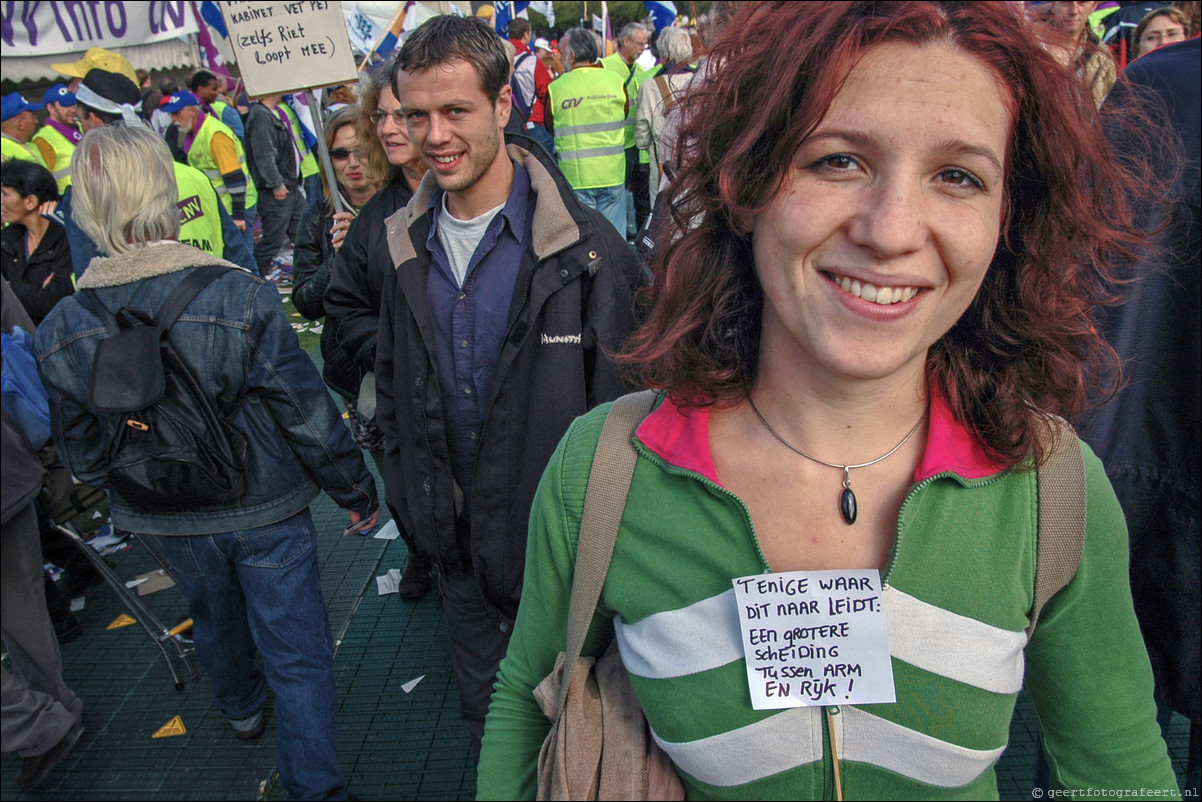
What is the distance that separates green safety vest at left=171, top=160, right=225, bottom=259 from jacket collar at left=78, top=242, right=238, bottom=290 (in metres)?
2.21

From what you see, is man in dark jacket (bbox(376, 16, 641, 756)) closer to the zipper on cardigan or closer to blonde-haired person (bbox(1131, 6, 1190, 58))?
the zipper on cardigan

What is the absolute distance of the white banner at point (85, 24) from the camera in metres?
9.81

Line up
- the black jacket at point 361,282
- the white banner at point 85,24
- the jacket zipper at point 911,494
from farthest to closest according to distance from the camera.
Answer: the white banner at point 85,24, the black jacket at point 361,282, the jacket zipper at point 911,494

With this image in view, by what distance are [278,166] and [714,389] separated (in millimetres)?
9443

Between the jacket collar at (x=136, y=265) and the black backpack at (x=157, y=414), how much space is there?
0.18 ft

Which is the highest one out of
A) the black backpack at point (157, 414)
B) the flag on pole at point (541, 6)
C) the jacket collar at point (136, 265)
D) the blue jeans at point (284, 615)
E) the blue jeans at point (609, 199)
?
the flag on pole at point (541, 6)

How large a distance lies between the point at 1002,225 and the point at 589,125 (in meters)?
6.85

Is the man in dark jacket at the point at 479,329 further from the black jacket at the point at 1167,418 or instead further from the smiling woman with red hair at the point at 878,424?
the black jacket at the point at 1167,418

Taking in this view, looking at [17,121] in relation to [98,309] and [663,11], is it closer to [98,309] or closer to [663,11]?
[98,309]

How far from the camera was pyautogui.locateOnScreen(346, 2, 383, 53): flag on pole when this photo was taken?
1053 centimetres

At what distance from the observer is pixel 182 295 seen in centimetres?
246

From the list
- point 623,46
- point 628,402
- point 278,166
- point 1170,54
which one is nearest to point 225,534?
point 628,402

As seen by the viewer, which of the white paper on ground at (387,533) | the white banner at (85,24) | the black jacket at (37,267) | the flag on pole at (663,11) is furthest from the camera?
the flag on pole at (663,11)

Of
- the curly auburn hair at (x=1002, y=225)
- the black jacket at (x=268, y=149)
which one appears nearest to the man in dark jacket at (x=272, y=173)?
the black jacket at (x=268, y=149)
